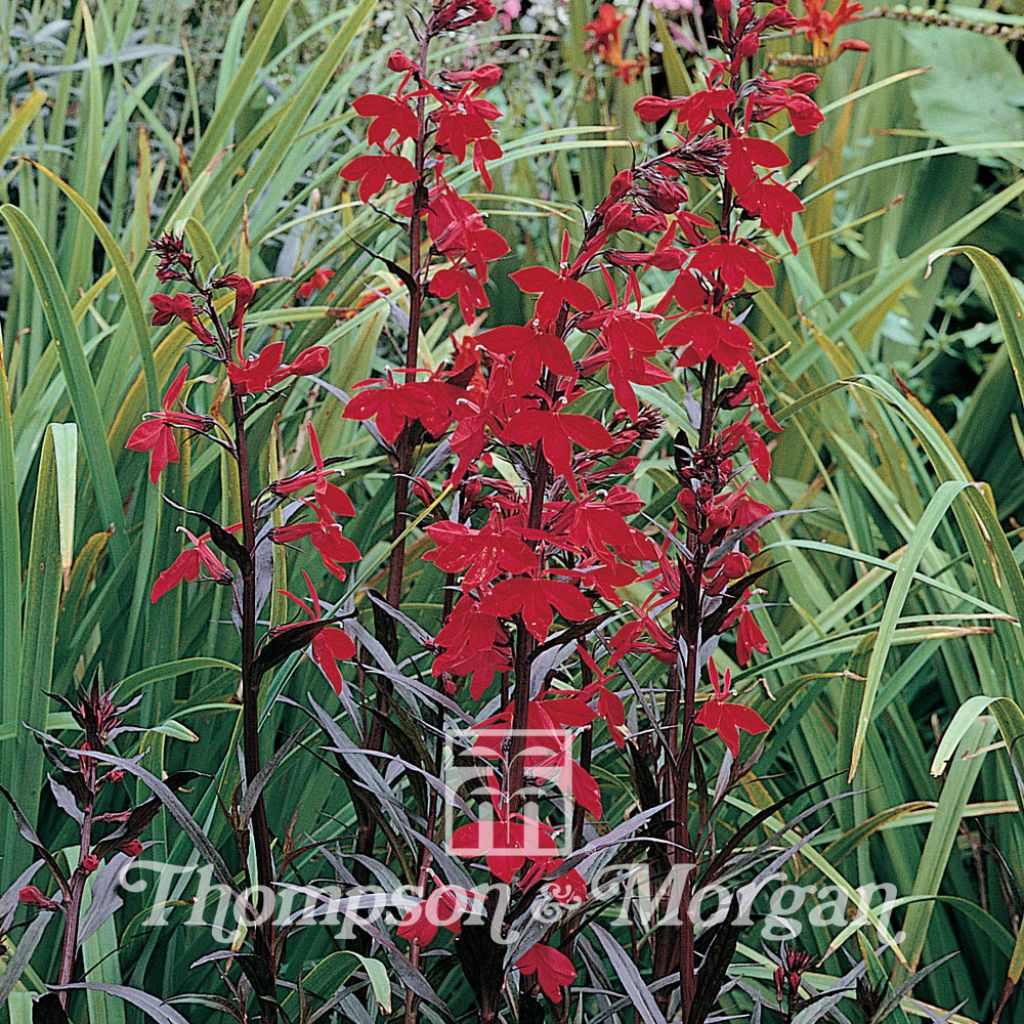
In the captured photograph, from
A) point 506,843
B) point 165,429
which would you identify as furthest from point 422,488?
point 506,843

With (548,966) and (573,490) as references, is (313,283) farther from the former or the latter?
(548,966)

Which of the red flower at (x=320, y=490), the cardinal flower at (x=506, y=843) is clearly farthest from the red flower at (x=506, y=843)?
the red flower at (x=320, y=490)

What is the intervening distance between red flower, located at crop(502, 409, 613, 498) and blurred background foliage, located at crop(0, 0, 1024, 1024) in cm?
32

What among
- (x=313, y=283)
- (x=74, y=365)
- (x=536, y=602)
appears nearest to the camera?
(x=536, y=602)

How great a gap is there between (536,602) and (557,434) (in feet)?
0.36

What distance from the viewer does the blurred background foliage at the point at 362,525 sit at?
1228 mm

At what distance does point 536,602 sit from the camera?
76 cm

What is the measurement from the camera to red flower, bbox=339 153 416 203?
3.31 feet

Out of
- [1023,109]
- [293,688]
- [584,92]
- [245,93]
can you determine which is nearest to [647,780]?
A: [293,688]

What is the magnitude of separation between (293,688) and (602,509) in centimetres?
70

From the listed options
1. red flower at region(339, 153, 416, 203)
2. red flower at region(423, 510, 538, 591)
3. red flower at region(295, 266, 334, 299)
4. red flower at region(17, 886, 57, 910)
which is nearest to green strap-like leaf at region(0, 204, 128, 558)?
red flower at region(295, 266, 334, 299)

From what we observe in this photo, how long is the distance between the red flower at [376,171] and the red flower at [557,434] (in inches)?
13.2

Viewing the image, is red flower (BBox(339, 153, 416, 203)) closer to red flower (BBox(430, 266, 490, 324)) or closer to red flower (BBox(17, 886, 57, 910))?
red flower (BBox(430, 266, 490, 324))

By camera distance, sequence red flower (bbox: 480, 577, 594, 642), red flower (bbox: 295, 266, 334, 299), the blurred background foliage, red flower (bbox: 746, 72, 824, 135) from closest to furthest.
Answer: red flower (bbox: 480, 577, 594, 642) → red flower (bbox: 746, 72, 824, 135) → the blurred background foliage → red flower (bbox: 295, 266, 334, 299)
